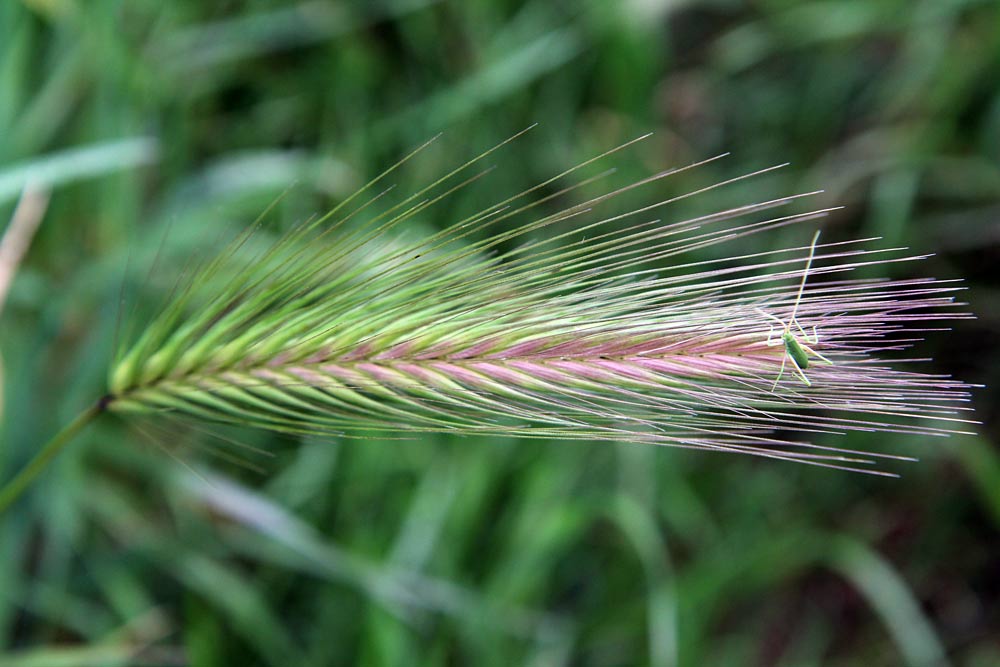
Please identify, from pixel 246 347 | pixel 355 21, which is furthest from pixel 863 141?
pixel 246 347

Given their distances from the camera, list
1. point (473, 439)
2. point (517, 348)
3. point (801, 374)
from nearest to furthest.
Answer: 1. point (801, 374)
2. point (517, 348)
3. point (473, 439)

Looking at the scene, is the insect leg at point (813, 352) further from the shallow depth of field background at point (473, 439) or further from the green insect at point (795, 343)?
the shallow depth of field background at point (473, 439)

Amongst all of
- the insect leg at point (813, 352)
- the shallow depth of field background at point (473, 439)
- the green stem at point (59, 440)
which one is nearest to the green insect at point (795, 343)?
the insect leg at point (813, 352)

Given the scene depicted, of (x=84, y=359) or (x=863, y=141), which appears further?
(x=863, y=141)

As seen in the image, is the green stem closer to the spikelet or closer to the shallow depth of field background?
the spikelet

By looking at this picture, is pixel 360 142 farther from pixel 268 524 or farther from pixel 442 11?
pixel 268 524

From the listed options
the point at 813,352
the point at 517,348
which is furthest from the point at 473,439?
the point at 813,352

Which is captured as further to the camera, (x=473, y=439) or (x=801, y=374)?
(x=473, y=439)

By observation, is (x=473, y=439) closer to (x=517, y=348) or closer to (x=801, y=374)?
(x=517, y=348)

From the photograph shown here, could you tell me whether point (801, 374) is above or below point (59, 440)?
above

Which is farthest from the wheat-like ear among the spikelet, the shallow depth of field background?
the shallow depth of field background
